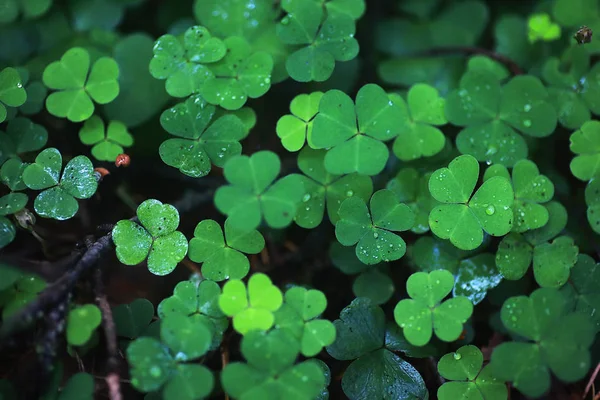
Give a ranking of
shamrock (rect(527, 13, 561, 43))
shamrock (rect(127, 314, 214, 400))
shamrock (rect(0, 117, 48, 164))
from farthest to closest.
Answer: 1. shamrock (rect(527, 13, 561, 43))
2. shamrock (rect(0, 117, 48, 164))
3. shamrock (rect(127, 314, 214, 400))

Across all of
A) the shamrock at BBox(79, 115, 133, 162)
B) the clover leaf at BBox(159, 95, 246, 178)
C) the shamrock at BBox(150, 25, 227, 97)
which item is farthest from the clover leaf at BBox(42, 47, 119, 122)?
the clover leaf at BBox(159, 95, 246, 178)

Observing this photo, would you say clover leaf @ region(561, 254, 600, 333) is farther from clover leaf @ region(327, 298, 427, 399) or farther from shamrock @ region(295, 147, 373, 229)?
shamrock @ region(295, 147, 373, 229)

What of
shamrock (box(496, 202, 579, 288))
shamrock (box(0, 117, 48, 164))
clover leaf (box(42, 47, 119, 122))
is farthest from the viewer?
clover leaf (box(42, 47, 119, 122))

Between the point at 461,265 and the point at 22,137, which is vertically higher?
the point at 22,137

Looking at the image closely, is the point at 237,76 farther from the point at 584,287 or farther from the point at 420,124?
the point at 584,287

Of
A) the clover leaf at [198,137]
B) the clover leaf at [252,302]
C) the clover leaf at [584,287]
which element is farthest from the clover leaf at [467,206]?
the clover leaf at [198,137]

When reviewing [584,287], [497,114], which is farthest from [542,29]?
[584,287]
